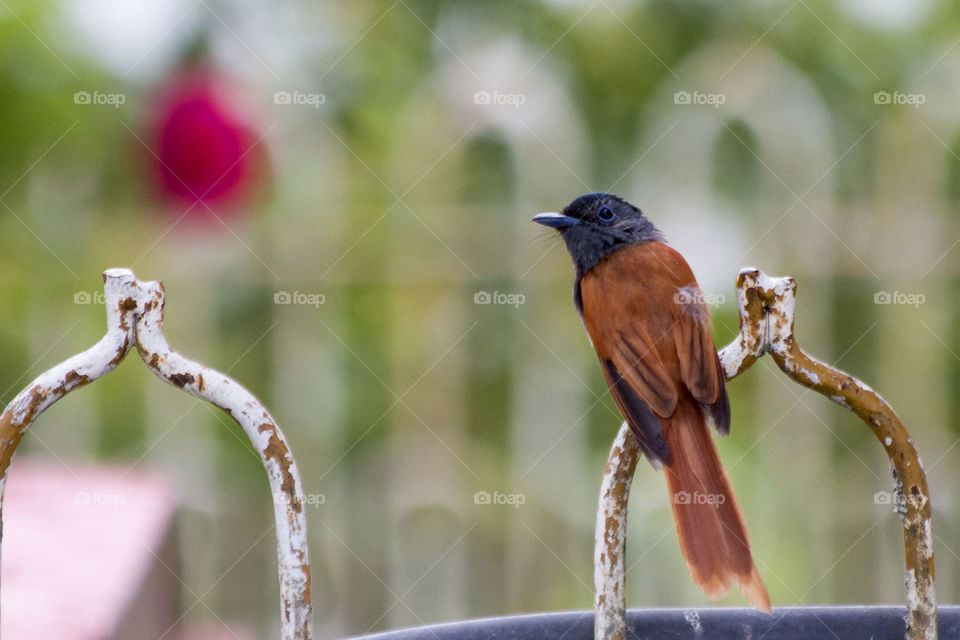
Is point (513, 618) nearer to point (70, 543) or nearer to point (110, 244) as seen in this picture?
point (70, 543)

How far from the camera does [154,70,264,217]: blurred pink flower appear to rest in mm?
3123

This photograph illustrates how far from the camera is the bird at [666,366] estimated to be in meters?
1.36

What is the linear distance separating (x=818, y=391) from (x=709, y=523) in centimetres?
31

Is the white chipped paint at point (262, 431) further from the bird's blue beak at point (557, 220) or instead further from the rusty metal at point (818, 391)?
the bird's blue beak at point (557, 220)

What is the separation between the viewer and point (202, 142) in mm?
3156

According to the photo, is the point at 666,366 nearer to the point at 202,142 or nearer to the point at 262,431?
the point at 262,431

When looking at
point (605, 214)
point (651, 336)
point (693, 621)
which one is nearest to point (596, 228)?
point (605, 214)

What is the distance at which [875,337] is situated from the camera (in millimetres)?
3816

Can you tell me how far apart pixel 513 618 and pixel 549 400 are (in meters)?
2.34

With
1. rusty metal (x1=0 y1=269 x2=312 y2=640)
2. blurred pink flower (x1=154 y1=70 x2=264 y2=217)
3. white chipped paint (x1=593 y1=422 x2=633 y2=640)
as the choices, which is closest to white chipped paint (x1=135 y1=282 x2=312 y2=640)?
rusty metal (x1=0 y1=269 x2=312 y2=640)

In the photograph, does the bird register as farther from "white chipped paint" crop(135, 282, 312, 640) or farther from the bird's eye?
"white chipped paint" crop(135, 282, 312, 640)

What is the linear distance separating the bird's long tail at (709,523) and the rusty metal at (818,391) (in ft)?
0.59

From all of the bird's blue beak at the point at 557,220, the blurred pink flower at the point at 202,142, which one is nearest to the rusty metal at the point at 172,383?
the bird's blue beak at the point at 557,220

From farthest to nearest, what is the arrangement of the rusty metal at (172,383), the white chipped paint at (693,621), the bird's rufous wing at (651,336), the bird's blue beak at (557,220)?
the bird's blue beak at (557,220) → the bird's rufous wing at (651,336) → the white chipped paint at (693,621) → the rusty metal at (172,383)
